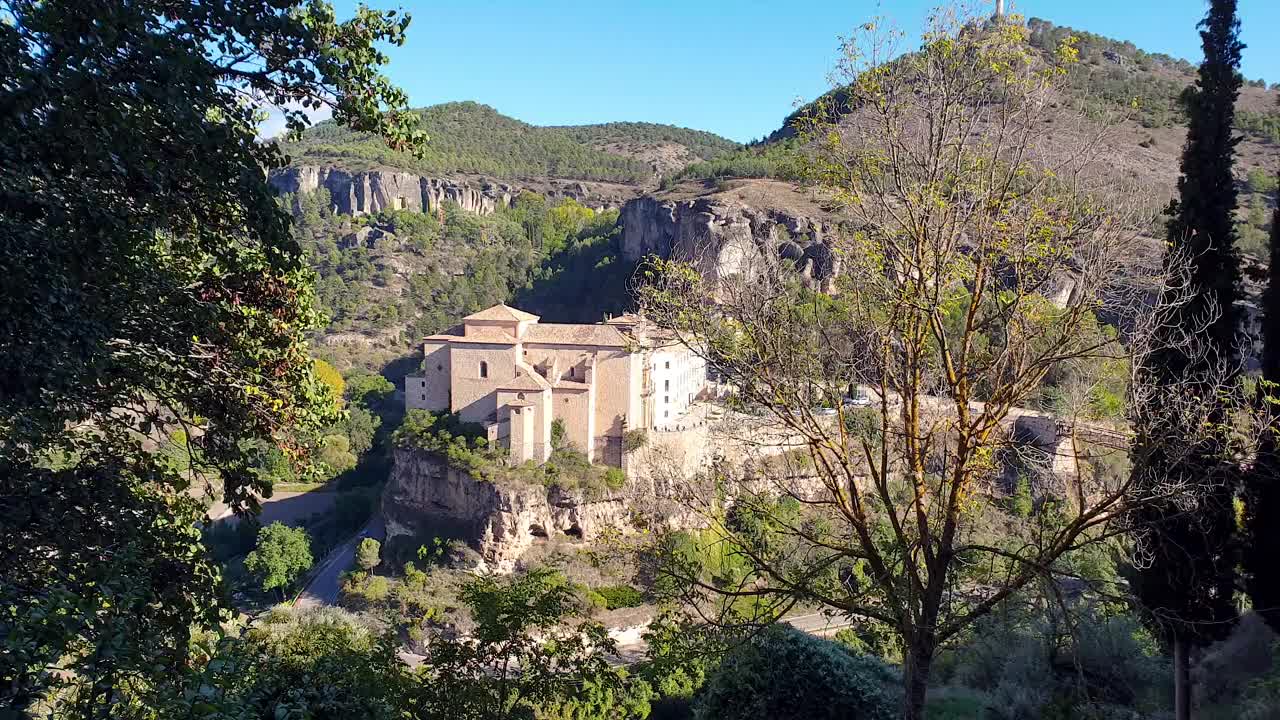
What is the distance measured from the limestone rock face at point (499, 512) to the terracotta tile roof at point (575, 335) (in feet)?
16.9

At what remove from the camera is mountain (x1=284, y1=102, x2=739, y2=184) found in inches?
3974

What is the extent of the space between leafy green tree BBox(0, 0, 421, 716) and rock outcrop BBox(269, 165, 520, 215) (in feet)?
291

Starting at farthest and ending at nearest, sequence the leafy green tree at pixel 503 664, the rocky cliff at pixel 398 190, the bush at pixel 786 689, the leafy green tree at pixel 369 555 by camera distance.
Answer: the rocky cliff at pixel 398 190 → the leafy green tree at pixel 369 555 → the bush at pixel 786 689 → the leafy green tree at pixel 503 664

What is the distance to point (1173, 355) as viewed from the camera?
8.67m

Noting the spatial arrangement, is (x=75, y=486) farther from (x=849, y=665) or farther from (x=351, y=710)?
(x=849, y=665)

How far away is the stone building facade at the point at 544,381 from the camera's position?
27.8 m

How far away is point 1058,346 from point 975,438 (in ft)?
2.69

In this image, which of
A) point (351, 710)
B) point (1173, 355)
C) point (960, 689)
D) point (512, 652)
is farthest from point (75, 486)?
point (960, 689)

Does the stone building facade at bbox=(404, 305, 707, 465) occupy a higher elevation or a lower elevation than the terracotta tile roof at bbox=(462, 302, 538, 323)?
lower

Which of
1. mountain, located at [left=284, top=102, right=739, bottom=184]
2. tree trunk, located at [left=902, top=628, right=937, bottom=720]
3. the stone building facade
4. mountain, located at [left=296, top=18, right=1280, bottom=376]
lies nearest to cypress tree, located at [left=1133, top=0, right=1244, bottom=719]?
tree trunk, located at [left=902, top=628, right=937, bottom=720]

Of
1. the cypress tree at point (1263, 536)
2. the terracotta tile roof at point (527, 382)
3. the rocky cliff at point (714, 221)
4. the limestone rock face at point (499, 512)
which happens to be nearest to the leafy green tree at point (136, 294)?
the cypress tree at point (1263, 536)

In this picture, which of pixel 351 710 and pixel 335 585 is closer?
pixel 351 710

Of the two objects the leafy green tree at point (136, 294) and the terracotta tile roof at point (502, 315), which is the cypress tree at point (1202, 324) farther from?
the terracotta tile roof at point (502, 315)

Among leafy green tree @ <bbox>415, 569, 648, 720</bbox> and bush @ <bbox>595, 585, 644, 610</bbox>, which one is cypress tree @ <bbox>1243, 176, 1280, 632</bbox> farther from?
bush @ <bbox>595, 585, 644, 610</bbox>
